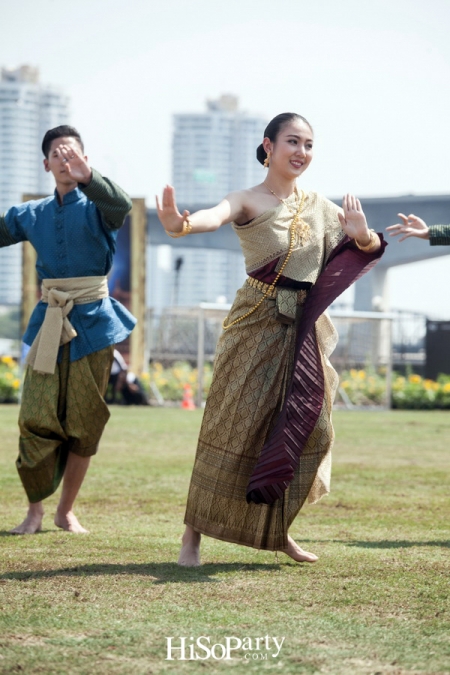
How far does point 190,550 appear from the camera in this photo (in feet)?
14.0

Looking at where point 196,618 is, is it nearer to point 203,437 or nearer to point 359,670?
point 359,670

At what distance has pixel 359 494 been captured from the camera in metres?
6.65

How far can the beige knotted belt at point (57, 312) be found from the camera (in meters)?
5.12

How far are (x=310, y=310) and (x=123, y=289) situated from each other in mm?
14042

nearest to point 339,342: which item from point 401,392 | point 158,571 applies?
point 401,392

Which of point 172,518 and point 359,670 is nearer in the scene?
point 359,670

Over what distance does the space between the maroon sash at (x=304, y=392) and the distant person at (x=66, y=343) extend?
1.22m

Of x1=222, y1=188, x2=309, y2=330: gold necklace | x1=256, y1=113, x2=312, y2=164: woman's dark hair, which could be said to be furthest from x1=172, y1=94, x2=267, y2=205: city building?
x1=222, y1=188, x2=309, y2=330: gold necklace

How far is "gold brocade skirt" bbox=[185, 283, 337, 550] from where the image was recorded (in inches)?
169

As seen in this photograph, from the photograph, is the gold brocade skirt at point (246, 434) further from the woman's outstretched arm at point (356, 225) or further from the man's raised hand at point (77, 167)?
the man's raised hand at point (77, 167)

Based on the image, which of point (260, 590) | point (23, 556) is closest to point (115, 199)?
point (23, 556)

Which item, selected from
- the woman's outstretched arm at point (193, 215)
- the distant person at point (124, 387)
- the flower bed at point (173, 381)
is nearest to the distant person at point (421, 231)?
the woman's outstretched arm at point (193, 215)

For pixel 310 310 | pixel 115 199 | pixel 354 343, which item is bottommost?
pixel 354 343

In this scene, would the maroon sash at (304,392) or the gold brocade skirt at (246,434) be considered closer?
the maroon sash at (304,392)
